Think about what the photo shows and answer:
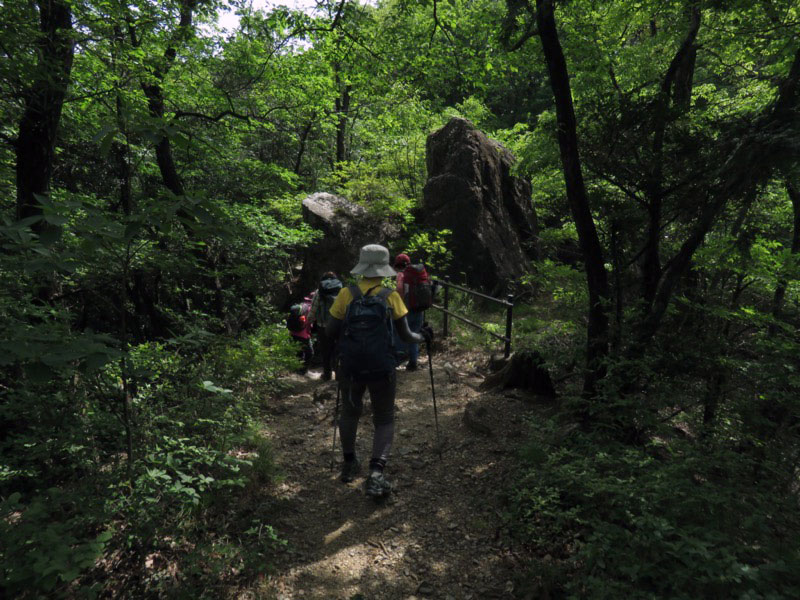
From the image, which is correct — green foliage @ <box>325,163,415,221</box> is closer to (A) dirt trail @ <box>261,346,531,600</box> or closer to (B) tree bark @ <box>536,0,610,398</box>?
(A) dirt trail @ <box>261,346,531,600</box>

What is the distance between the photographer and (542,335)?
6.24 meters

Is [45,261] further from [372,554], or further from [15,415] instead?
[372,554]

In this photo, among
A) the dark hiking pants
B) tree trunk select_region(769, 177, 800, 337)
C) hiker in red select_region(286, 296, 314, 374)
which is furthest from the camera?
hiker in red select_region(286, 296, 314, 374)

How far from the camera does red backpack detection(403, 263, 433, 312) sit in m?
5.90

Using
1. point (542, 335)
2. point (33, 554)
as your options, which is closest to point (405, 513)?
point (33, 554)

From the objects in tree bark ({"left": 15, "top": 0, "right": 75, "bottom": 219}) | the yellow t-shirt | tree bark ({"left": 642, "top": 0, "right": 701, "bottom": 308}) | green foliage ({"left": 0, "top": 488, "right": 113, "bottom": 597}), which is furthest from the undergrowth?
tree bark ({"left": 642, "top": 0, "right": 701, "bottom": 308})

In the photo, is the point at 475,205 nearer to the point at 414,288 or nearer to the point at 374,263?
the point at 414,288

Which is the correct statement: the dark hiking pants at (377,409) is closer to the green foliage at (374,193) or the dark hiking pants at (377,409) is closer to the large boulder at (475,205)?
the large boulder at (475,205)

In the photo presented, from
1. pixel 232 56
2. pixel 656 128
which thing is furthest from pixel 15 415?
pixel 232 56

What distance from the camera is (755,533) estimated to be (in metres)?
2.21

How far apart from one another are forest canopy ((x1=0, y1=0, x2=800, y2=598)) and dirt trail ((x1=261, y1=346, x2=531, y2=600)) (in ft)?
0.91

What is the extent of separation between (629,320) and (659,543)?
2.46 meters

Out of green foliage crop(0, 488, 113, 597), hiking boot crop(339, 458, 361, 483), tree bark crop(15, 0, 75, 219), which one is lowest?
hiking boot crop(339, 458, 361, 483)

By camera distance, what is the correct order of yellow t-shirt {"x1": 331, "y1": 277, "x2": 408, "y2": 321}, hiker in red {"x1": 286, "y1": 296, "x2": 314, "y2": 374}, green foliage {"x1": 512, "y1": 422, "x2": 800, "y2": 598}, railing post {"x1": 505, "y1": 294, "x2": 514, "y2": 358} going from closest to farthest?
Result: 1. green foliage {"x1": 512, "y1": 422, "x2": 800, "y2": 598}
2. yellow t-shirt {"x1": 331, "y1": 277, "x2": 408, "y2": 321}
3. railing post {"x1": 505, "y1": 294, "x2": 514, "y2": 358}
4. hiker in red {"x1": 286, "y1": 296, "x2": 314, "y2": 374}
